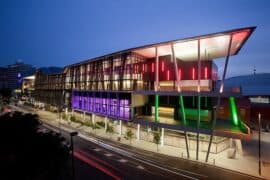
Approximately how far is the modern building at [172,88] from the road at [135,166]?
5219 mm

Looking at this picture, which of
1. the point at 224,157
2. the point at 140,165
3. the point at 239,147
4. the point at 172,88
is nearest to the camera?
the point at 140,165

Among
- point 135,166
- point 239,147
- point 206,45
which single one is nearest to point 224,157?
point 239,147

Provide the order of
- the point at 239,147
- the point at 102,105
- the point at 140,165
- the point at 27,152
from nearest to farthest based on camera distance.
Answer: the point at 27,152 → the point at 140,165 → the point at 239,147 → the point at 102,105

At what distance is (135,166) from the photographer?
110 feet

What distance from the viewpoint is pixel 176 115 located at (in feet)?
161

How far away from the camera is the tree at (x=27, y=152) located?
12.9 metres

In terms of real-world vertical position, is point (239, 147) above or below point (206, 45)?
below

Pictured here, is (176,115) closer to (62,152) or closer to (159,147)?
(159,147)

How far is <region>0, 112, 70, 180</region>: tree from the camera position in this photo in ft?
42.2

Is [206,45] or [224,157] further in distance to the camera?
[206,45]

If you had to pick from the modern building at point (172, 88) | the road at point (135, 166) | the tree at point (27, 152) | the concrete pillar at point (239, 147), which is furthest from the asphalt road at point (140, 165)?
the tree at point (27, 152)

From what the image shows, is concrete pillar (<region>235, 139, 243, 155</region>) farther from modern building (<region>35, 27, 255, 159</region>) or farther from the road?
the road

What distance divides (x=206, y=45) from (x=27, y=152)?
35583 mm

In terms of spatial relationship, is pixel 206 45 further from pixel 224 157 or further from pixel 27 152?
pixel 27 152
